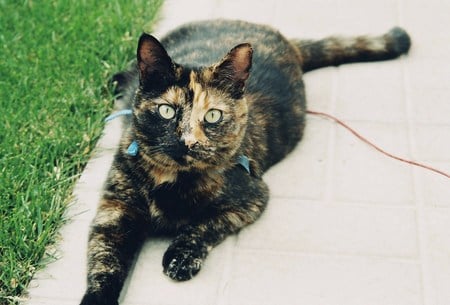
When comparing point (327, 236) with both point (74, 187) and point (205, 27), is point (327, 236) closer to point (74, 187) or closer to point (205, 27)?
point (74, 187)

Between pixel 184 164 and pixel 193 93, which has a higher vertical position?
pixel 193 93

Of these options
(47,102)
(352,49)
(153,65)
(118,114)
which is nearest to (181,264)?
(153,65)

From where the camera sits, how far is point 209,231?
143 inches

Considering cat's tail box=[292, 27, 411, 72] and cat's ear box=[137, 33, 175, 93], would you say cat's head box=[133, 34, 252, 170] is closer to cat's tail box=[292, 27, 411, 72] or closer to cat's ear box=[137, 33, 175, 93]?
cat's ear box=[137, 33, 175, 93]

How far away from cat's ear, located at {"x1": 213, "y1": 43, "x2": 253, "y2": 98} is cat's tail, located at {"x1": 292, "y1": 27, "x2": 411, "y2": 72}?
4.99 feet

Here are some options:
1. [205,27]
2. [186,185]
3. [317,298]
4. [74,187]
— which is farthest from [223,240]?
[205,27]

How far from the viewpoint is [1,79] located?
4.93 metres

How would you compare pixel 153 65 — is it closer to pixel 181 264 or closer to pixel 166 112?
pixel 166 112

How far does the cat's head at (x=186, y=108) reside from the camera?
339 centimetres

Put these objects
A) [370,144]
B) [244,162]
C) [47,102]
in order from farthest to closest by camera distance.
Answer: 1. [47,102]
2. [370,144]
3. [244,162]

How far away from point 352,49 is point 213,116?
1.93 meters

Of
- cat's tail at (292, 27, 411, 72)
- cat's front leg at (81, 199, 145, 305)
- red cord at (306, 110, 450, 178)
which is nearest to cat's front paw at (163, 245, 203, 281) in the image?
cat's front leg at (81, 199, 145, 305)

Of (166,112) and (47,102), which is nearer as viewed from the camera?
(166,112)

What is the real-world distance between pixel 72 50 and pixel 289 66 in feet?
5.16
